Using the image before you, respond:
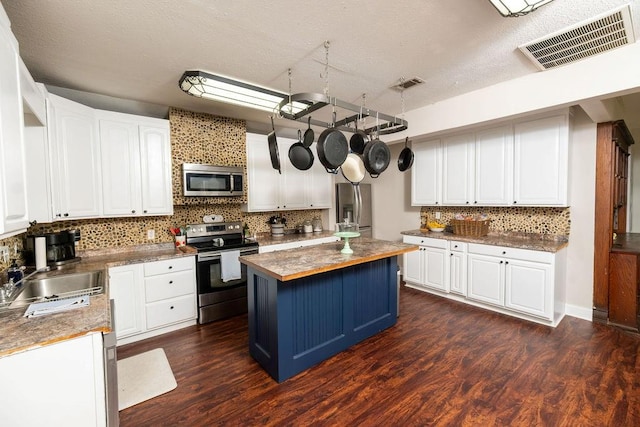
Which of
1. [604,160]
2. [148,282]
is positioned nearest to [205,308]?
[148,282]

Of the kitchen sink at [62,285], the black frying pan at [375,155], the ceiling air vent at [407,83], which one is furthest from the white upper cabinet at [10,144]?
the ceiling air vent at [407,83]

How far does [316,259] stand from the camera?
7.93 feet

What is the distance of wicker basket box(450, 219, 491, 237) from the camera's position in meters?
3.82

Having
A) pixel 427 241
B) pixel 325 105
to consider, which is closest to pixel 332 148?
pixel 325 105

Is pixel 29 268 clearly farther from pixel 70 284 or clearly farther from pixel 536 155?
pixel 536 155

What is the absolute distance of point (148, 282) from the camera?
117 inches

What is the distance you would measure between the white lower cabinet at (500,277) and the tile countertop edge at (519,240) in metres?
0.05

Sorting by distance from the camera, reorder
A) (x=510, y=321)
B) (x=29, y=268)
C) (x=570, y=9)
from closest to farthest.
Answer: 1. (x=570, y=9)
2. (x=29, y=268)
3. (x=510, y=321)

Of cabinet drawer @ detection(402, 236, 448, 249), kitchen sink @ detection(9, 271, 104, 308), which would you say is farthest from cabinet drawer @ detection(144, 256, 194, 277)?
cabinet drawer @ detection(402, 236, 448, 249)

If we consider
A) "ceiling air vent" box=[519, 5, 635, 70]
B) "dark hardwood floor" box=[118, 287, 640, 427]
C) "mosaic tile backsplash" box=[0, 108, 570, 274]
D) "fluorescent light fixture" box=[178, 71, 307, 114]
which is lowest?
"dark hardwood floor" box=[118, 287, 640, 427]

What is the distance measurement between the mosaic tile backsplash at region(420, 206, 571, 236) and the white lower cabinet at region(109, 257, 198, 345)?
153 inches

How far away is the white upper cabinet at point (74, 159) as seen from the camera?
2492 mm

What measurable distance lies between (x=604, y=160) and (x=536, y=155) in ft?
2.02

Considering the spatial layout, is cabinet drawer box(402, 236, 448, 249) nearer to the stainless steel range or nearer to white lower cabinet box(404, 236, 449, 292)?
white lower cabinet box(404, 236, 449, 292)
